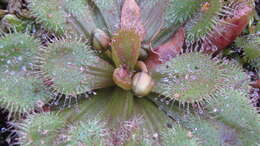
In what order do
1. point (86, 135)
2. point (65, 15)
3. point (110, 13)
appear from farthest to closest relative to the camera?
point (110, 13), point (65, 15), point (86, 135)

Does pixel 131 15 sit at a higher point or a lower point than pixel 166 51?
higher

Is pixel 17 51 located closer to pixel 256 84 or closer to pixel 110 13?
pixel 110 13

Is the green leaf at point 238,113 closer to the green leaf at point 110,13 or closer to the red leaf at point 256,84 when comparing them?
the red leaf at point 256,84

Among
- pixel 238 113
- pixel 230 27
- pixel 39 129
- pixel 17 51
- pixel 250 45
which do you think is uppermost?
pixel 230 27

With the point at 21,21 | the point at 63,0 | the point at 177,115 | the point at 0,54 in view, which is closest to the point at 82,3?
the point at 63,0

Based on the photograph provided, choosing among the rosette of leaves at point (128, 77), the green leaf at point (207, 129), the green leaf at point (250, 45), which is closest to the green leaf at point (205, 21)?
the rosette of leaves at point (128, 77)

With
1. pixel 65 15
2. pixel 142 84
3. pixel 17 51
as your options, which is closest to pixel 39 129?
pixel 17 51
